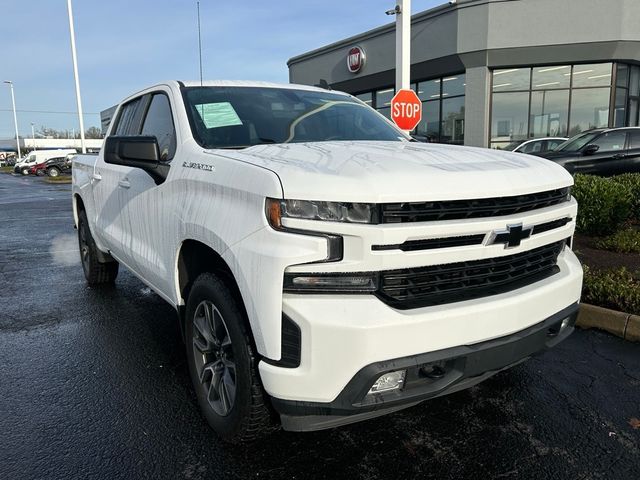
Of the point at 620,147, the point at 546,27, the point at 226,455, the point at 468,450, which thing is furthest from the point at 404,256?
the point at 546,27

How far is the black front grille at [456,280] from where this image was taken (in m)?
2.13

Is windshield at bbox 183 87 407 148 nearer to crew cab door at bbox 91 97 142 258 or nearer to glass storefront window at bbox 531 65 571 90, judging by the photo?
crew cab door at bbox 91 97 142 258

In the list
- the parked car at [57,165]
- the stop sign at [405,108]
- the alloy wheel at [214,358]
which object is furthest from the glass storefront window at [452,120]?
the parked car at [57,165]

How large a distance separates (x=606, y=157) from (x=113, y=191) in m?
10.2

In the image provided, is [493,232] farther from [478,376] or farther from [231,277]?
[231,277]

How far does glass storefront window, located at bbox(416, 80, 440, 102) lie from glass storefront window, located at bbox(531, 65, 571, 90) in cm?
387

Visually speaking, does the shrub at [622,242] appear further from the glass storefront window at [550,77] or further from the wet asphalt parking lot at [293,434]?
the glass storefront window at [550,77]

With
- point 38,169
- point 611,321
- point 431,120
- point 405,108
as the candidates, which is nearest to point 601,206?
point 611,321

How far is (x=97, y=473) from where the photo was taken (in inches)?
96.5

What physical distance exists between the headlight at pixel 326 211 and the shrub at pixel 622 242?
16.2 feet

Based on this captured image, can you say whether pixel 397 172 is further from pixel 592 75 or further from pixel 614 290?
pixel 592 75

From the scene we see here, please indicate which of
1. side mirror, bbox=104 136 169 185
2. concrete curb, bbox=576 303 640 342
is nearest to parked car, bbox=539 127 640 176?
concrete curb, bbox=576 303 640 342

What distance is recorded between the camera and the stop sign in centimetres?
966

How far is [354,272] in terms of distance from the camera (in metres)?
2.07
